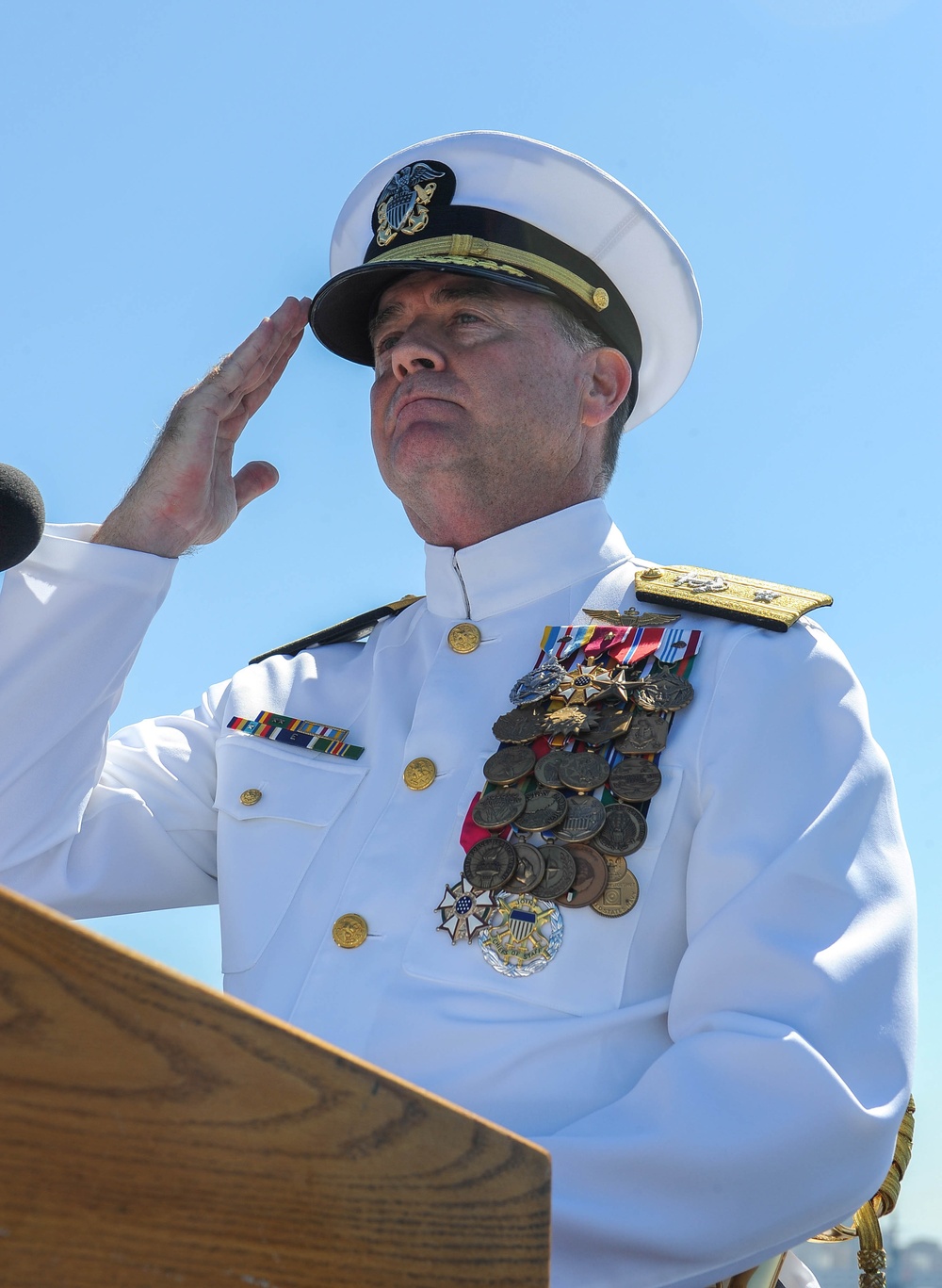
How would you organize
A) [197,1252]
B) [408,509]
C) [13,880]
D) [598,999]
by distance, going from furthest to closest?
[408,509] < [13,880] < [598,999] < [197,1252]

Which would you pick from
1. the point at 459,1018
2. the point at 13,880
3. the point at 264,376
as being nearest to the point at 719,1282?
the point at 459,1018

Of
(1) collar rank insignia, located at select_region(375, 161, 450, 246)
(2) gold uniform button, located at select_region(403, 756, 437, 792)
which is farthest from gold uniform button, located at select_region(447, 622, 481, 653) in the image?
(1) collar rank insignia, located at select_region(375, 161, 450, 246)

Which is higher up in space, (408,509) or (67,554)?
(408,509)

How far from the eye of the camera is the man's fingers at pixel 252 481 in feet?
10.7

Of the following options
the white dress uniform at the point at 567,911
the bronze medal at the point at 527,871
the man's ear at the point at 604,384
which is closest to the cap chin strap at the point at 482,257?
the man's ear at the point at 604,384

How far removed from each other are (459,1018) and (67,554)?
1300 mm

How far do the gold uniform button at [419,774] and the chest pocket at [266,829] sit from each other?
170 millimetres

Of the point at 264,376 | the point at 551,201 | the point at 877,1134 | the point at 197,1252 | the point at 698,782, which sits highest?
the point at 551,201

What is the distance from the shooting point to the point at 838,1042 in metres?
1.90

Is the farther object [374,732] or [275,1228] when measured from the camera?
[374,732]

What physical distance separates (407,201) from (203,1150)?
8.95 feet

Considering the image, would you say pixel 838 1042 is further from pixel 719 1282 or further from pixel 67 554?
pixel 67 554

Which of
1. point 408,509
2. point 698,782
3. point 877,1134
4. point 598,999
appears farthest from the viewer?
point 408,509

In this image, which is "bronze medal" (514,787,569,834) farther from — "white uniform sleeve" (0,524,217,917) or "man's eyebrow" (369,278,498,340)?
"man's eyebrow" (369,278,498,340)
